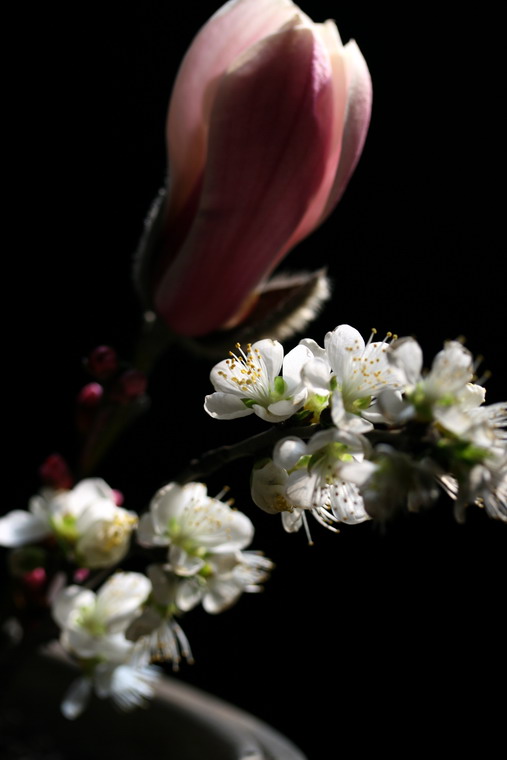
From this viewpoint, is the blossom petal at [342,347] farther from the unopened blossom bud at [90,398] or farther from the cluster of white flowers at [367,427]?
the unopened blossom bud at [90,398]

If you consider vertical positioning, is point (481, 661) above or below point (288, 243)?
below

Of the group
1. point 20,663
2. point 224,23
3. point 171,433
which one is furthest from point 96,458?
point 171,433

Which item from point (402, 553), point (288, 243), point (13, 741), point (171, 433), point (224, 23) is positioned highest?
point (224, 23)

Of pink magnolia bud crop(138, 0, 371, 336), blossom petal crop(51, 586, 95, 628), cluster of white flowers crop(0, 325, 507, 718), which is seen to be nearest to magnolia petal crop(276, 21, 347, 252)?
pink magnolia bud crop(138, 0, 371, 336)

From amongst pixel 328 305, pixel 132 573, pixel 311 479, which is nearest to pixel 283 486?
pixel 311 479

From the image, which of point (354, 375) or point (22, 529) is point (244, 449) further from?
point (22, 529)

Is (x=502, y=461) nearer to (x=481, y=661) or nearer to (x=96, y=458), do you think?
(x=96, y=458)

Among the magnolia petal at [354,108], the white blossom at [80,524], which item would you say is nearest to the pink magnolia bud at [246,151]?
the magnolia petal at [354,108]
